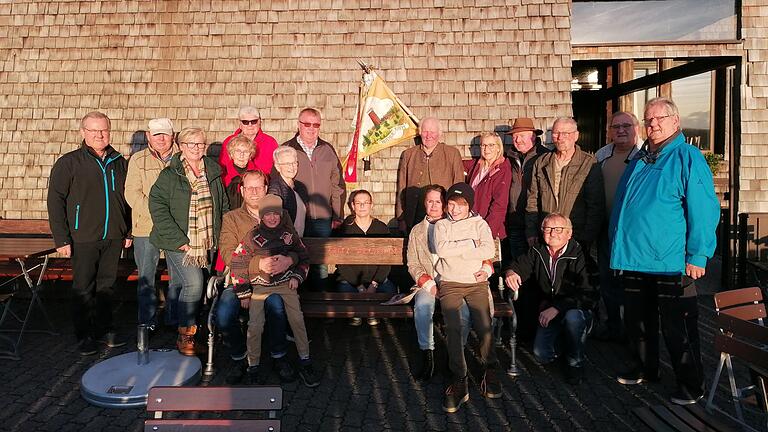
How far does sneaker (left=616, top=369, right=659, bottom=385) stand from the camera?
3.93 metres

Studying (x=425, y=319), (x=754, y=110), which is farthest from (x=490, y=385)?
(x=754, y=110)

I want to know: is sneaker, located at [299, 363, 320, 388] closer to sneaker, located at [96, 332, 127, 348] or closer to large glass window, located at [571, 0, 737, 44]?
sneaker, located at [96, 332, 127, 348]

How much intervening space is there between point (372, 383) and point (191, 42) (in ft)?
17.0

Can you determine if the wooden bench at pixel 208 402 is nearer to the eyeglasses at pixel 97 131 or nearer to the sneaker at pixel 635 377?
the sneaker at pixel 635 377

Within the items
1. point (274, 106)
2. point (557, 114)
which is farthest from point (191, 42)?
point (557, 114)

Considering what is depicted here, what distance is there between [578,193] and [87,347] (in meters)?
4.44

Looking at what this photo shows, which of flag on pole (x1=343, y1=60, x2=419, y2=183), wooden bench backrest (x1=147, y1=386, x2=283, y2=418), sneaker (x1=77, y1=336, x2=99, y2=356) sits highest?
flag on pole (x1=343, y1=60, x2=419, y2=183)

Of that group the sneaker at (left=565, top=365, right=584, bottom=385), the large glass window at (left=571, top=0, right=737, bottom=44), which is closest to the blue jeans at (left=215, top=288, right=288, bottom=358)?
the sneaker at (left=565, top=365, right=584, bottom=385)

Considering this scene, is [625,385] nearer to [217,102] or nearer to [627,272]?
[627,272]

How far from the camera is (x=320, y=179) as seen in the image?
4.89 meters

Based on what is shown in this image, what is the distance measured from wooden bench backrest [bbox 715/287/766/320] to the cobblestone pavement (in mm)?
750

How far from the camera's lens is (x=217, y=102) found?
21.9 ft

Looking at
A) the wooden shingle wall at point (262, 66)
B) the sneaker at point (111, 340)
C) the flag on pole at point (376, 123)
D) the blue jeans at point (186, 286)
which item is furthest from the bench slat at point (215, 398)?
the wooden shingle wall at point (262, 66)

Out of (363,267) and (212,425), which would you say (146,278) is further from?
(212,425)
